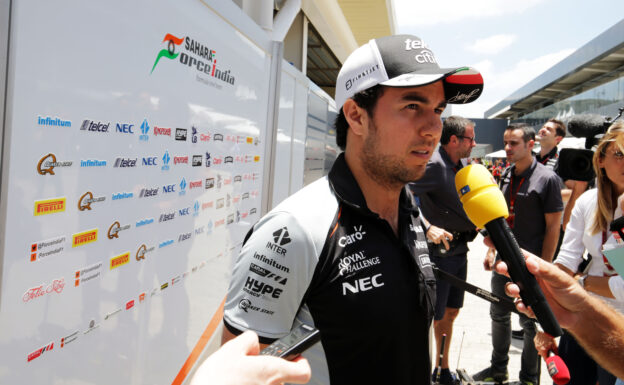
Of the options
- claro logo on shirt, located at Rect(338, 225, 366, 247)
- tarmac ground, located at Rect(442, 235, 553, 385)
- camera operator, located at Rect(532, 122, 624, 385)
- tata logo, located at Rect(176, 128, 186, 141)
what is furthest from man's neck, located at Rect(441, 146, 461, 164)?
claro logo on shirt, located at Rect(338, 225, 366, 247)

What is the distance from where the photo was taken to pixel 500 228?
1534mm

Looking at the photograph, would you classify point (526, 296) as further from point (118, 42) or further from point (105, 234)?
point (118, 42)

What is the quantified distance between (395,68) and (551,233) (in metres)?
3.11

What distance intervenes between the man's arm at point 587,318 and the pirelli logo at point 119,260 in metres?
1.65

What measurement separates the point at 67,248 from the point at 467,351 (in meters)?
4.36

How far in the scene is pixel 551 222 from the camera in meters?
3.88

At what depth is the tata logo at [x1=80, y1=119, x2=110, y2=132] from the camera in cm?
162

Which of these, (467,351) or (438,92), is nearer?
(438,92)

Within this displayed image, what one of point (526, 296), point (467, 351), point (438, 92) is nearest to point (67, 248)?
point (438, 92)

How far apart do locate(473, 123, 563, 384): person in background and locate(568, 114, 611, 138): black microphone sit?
1.85 feet

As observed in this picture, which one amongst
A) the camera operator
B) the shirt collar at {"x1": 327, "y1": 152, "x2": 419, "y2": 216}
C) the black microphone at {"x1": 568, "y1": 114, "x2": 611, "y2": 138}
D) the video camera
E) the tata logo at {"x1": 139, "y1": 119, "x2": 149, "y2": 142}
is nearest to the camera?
the shirt collar at {"x1": 327, "y1": 152, "x2": 419, "y2": 216}

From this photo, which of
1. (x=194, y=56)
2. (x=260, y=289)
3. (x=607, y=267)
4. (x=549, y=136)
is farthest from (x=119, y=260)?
(x=549, y=136)

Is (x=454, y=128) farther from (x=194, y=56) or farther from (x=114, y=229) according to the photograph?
(x=114, y=229)

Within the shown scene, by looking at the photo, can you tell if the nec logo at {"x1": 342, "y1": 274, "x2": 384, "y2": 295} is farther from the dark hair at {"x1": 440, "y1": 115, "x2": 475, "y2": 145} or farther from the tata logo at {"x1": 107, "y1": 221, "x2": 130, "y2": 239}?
the dark hair at {"x1": 440, "y1": 115, "x2": 475, "y2": 145}
